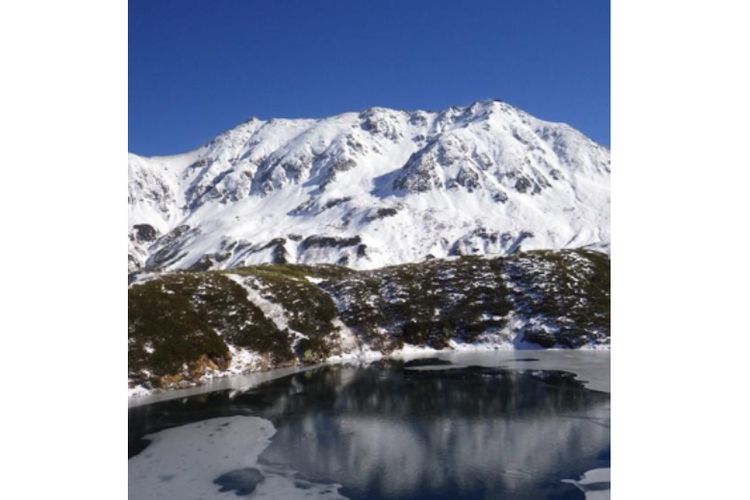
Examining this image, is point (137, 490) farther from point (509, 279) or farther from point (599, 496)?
point (509, 279)

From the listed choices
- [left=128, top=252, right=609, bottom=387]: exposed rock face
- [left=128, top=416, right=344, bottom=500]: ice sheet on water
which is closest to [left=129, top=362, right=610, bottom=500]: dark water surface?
[left=128, top=416, right=344, bottom=500]: ice sheet on water

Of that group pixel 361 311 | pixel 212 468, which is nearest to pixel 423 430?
pixel 212 468

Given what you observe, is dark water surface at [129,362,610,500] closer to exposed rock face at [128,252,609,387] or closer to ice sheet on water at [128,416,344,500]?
ice sheet on water at [128,416,344,500]

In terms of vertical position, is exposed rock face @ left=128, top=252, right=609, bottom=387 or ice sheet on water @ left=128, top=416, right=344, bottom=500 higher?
exposed rock face @ left=128, top=252, right=609, bottom=387

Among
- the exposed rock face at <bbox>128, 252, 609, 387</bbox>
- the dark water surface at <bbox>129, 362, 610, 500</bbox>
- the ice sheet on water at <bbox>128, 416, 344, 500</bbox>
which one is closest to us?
the ice sheet on water at <bbox>128, 416, 344, 500</bbox>

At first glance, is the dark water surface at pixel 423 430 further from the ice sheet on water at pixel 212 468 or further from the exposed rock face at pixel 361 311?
the exposed rock face at pixel 361 311

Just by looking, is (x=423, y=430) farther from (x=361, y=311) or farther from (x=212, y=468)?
(x=361, y=311)
